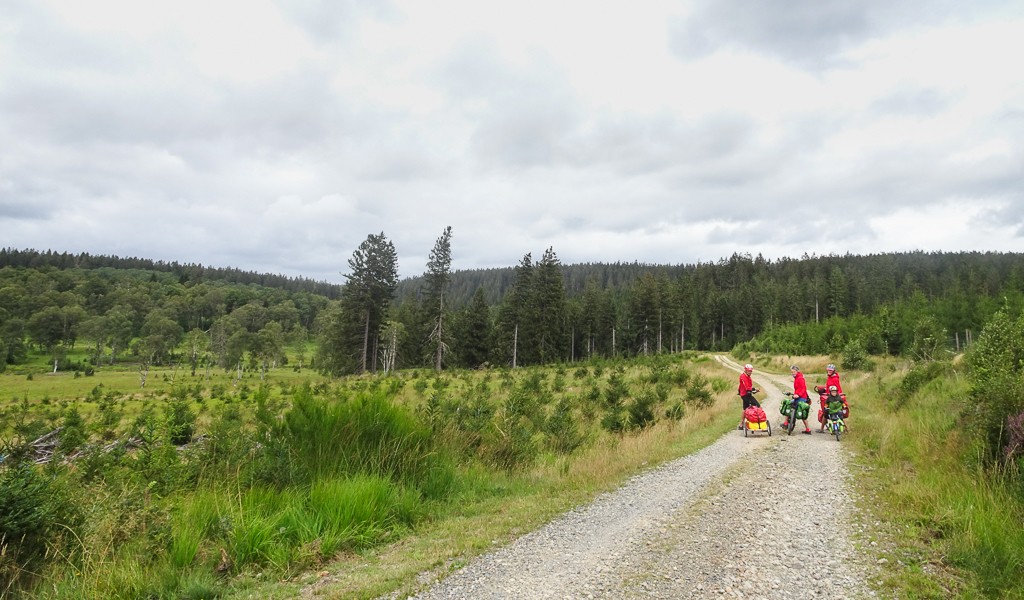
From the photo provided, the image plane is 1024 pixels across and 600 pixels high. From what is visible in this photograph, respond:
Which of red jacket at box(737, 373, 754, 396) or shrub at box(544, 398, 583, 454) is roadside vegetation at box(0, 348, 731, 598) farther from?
red jacket at box(737, 373, 754, 396)

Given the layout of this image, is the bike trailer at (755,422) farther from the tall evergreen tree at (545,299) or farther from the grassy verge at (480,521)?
the tall evergreen tree at (545,299)

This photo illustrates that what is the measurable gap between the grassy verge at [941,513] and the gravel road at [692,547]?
0.39 m

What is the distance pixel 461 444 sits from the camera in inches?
342

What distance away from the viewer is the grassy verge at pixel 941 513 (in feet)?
12.9

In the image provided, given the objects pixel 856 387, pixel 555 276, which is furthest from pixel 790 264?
pixel 856 387

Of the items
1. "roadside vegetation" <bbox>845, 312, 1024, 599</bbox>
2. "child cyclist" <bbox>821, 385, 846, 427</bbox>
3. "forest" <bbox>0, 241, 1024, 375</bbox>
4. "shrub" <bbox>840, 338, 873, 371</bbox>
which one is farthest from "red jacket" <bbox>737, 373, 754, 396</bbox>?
"shrub" <bbox>840, 338, 873, 371</bbox>

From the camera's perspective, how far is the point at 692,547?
15.5 feet

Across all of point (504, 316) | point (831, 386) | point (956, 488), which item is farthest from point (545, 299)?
point (956, 488)

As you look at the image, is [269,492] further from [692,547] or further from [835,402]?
[835,402]

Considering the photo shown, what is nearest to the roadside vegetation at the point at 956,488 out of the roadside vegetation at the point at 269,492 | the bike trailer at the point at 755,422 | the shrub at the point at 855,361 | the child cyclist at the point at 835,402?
the child cyclist at the point at 835,402

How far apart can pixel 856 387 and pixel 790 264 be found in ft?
431

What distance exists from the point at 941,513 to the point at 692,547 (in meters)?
3.22

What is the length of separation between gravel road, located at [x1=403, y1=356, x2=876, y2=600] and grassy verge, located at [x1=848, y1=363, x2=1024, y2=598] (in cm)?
39

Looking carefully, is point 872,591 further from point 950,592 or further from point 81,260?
point 81,260
